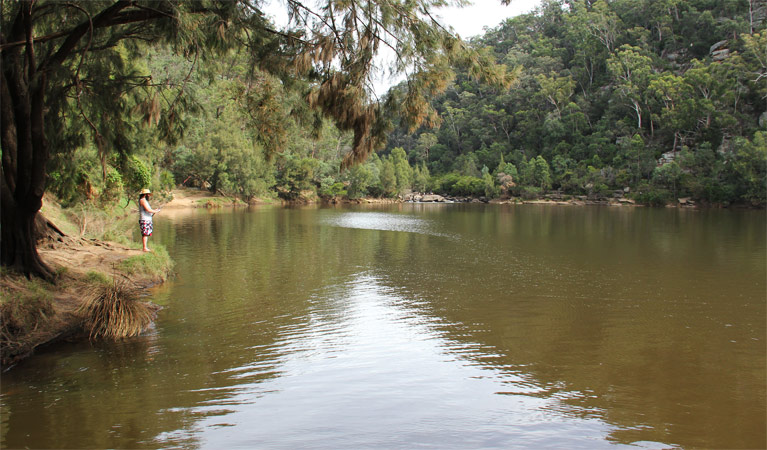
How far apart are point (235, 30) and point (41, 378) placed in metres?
5.27

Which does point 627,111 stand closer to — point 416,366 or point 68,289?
point 416,366

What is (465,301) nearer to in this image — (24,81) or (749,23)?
(24,81)

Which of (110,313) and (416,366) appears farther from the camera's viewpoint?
(110,313)

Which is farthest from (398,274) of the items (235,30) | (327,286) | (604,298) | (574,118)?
(574,118)

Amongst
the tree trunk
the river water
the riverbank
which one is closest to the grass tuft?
the riverbank

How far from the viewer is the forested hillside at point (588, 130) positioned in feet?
178

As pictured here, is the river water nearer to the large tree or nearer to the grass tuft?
the grass tuft

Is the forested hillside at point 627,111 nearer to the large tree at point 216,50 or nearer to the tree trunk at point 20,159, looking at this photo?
the large tree at point 216,50

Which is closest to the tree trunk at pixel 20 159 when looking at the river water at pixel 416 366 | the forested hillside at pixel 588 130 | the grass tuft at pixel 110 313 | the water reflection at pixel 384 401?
the grass tuft at pixel 110 313

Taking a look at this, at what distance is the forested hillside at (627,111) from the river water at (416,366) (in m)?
49.4

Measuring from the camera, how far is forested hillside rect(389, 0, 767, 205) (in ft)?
191

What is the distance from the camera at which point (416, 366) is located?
7090mm

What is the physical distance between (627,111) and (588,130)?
6.46 metres

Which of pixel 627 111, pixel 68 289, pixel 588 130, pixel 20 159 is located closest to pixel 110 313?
pixel 68 289
